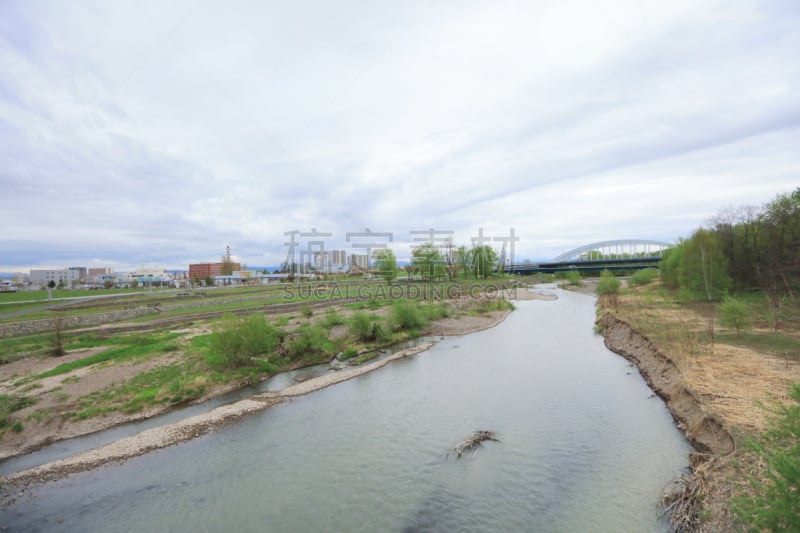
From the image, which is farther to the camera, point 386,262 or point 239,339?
point 386,262

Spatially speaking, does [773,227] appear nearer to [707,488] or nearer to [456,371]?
[456,371]

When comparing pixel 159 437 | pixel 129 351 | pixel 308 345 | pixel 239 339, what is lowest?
pixel 159 437

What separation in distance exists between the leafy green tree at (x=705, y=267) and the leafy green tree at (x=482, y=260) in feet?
272

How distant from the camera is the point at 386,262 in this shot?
101 m

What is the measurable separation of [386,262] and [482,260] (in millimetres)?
41109

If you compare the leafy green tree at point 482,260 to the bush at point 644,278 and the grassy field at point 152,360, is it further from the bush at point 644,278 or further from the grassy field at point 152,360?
the grassy field at point 152,360

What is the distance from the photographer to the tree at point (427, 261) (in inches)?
4328

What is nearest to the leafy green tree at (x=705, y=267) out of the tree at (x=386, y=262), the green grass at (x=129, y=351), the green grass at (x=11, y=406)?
the green grass at (x=129, y=351)

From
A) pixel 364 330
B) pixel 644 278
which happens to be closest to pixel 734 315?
pixel 364 330

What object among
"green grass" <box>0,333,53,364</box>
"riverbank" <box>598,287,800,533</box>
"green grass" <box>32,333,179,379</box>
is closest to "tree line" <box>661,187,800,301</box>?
"riverbank" <box>598,287,800,533</box>

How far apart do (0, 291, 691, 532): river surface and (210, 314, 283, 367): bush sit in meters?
6.77

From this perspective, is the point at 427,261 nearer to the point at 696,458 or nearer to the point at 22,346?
the point at 22,346

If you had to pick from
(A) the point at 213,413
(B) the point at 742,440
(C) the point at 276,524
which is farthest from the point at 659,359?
(A) the point at 213,413

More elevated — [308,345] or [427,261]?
[427,261]
